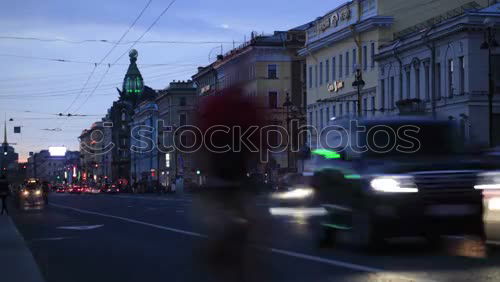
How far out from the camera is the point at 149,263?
45.3ft

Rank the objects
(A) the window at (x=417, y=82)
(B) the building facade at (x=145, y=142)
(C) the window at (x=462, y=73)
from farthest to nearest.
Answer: (B) the building facade at (x=145, y=142) → (A) the window at (x=417, y=82) → (C) the window at (x=462, y=73)

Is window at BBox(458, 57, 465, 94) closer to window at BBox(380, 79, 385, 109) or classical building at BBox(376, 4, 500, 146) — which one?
classical building at BBox(376, 4, 500, 146)

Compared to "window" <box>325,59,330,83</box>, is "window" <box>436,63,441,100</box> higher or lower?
lower

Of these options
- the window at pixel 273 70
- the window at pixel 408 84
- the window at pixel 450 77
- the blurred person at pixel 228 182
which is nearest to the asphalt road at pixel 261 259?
the blurred person at pixel 228 182

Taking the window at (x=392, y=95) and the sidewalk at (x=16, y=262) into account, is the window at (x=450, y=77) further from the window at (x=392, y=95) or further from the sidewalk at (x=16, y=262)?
the sidewalk at (x=16, y=262)

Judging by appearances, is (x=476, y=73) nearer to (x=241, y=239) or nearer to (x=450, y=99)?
(x=450, y=99)

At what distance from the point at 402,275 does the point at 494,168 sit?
3501mm

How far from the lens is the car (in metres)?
13.5

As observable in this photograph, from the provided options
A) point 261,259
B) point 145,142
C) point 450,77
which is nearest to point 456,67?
point 450,77

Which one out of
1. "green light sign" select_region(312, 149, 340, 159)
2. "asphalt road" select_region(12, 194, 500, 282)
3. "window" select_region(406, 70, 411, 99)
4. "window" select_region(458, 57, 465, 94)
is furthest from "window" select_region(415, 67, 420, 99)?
"green light sign" select_region(312, 149, 340, 159)

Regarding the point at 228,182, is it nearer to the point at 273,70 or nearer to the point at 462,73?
the point at 462,73

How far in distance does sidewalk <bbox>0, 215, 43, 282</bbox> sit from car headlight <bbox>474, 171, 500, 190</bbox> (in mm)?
6541

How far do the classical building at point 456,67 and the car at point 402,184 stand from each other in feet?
118

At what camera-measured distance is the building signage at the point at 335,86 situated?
71406 mm
